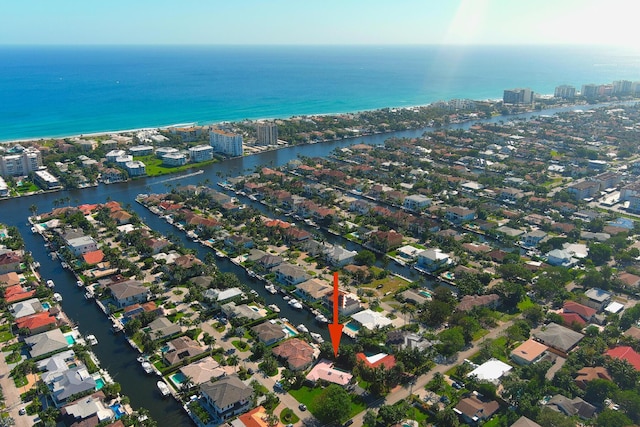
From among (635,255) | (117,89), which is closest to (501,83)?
(117,89)

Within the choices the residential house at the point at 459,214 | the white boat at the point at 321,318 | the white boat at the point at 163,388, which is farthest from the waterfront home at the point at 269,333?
the residential house at the point at 459,214

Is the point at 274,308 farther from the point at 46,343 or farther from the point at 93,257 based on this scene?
the point at 93,257

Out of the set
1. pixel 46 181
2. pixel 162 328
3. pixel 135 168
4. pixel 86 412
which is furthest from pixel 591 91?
pixel 86 412

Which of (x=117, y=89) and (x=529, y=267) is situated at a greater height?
(x=117, y=89)

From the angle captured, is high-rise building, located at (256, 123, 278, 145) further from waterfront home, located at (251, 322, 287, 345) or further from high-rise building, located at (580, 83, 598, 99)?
high-rise building, located at (580, 83, 598, 99)

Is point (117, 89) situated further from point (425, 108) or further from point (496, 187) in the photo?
point (496, 187)

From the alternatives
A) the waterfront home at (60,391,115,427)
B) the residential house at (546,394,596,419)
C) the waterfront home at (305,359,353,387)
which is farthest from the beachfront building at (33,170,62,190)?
the residential house at (546,394,596,419)
